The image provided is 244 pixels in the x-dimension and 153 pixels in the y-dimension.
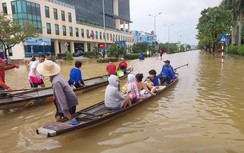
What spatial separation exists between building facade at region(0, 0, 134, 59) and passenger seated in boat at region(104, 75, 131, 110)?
29.2 m

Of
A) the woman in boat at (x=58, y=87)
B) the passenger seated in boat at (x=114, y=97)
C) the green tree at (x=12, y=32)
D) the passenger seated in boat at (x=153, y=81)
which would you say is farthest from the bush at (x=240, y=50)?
the green tree at (x=12, y=32)

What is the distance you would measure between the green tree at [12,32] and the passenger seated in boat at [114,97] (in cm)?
2777

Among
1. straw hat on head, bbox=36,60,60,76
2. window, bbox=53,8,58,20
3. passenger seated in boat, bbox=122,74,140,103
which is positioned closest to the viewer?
straw hat on head, bbox=36,60,60,76

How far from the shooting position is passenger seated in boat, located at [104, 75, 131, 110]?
566 cm

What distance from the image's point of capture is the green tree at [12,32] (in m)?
28.3

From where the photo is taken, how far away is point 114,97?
587 centimetres

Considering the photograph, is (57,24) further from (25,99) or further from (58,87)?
(58,87)

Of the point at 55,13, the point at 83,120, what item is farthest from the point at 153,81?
the point at 55,13

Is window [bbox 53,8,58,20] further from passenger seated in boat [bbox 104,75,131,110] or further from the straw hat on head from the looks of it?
the straw hat on head

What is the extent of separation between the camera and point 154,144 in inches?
186

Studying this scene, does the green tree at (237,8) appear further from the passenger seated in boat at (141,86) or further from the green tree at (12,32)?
the green tree at (12,32)

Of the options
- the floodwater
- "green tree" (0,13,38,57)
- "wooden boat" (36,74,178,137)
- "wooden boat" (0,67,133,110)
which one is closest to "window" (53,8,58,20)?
"green tree" (0,13,38,57)

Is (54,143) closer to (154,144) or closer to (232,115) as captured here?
(154,144)

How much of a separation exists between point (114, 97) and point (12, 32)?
2874 cm
